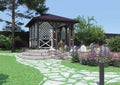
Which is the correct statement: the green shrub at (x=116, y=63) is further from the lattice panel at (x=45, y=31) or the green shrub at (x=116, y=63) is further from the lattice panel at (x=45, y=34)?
the lattice panel at (x=45, y=31)

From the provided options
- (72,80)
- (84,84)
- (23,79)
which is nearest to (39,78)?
(23,79)

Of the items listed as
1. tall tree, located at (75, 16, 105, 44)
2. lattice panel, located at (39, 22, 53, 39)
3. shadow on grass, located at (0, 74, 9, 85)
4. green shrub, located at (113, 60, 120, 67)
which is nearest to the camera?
shadow on grass, located at (0, 74, 9, 85)

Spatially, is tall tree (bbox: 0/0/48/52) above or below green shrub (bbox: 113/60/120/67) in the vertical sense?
above

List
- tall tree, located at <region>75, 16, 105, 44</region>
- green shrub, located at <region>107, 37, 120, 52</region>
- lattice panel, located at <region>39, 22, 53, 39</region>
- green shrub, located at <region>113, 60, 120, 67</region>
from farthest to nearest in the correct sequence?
1. tall tree, located at <region>75, 16, 105, 44</region>
2. lattice panel, located at <region>39, 22, 53, 39</region>
3. green shrub, located at <region>107, 37, 120, 52</region>
4. green shrub, located at <region>113, 60, 120, 67</region>

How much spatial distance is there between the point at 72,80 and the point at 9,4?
64.0ft

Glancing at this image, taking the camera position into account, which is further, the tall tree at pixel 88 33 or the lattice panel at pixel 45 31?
the tall tree at pixel 88 33

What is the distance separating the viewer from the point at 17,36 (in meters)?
26.9

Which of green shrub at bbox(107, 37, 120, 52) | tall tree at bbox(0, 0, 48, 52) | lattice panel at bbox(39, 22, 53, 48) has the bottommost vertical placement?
green shrub at bbox(107, 37, 120, 52)

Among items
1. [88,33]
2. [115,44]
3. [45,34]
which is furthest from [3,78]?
[88,33]

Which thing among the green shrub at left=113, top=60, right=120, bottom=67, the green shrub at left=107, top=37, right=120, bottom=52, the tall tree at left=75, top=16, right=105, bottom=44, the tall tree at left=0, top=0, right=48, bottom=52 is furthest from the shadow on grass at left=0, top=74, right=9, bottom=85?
the tall tree at left=75, top=16, right=105, bottom=44

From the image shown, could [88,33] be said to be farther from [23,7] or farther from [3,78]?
[3,78]

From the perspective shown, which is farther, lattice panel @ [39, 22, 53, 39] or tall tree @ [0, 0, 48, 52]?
tall tree @ [0, 0, 48, 52]

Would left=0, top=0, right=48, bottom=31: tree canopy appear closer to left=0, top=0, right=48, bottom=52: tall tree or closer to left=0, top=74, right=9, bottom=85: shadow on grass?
left=0, top=0, right=48, bottom=52: tall tree

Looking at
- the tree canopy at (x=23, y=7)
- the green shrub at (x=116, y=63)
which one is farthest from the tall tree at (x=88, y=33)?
the green shrub at (x=116, y=63)
